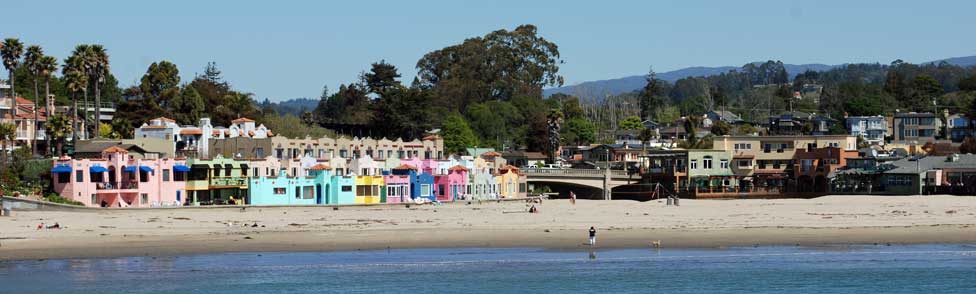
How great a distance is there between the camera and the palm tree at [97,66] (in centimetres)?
9300

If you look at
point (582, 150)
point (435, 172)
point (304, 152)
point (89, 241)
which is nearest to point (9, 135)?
point (304, 152)

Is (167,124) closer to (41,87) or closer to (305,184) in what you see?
(305,184)

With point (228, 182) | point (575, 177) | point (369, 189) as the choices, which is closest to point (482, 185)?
point (575, 177)

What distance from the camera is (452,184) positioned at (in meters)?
90.8

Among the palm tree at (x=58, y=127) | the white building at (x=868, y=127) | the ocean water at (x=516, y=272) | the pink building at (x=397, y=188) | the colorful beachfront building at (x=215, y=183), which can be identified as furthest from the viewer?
the white building at (x=868, y=127)

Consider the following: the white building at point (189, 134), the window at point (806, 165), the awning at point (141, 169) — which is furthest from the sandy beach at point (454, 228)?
the window at point (806, 165)

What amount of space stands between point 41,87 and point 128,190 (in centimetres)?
5098

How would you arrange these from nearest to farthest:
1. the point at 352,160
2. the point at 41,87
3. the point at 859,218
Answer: the point at 859,218 → the point at 352,160 → the point at 41,87

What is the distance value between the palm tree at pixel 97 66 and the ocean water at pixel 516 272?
45.2m

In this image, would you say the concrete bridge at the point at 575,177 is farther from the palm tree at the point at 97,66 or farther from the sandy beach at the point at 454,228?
the palm tree at the point at 97,66

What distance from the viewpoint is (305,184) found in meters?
81.1

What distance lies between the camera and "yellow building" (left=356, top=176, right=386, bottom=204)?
83.2 metres

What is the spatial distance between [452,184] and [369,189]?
26.8 feet

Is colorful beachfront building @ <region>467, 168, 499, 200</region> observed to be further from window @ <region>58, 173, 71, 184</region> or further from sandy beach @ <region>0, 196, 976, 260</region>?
window @ <region>58, 173, 71, 184</region>
